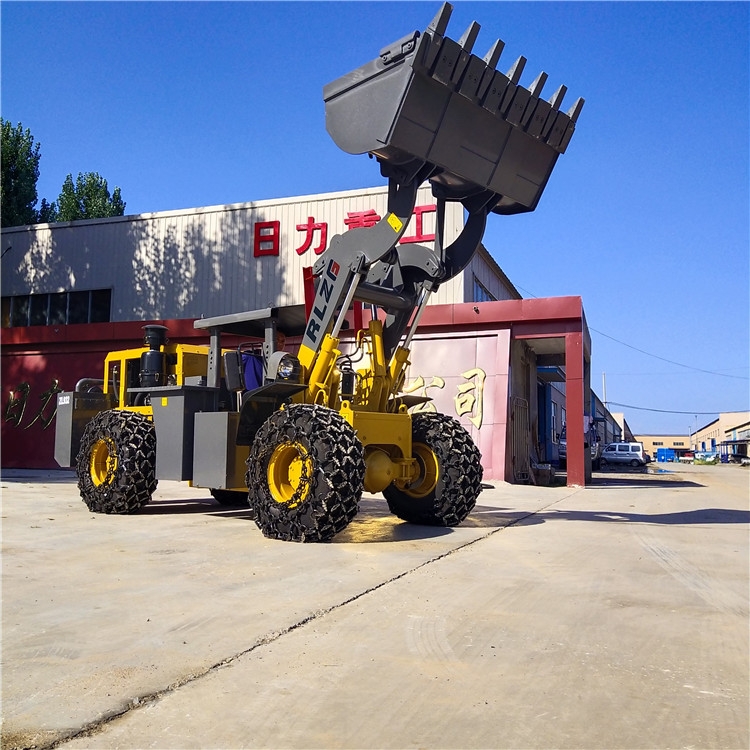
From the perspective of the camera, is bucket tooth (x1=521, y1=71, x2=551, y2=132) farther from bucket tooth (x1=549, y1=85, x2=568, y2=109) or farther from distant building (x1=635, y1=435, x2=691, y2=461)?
distant building (x1=635, y1=435, x2=691, y2=461)

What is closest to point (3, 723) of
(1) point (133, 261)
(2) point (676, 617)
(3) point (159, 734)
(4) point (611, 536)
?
(3) point (159, 734)

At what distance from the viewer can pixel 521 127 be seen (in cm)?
821

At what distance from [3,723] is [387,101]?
6289 mm

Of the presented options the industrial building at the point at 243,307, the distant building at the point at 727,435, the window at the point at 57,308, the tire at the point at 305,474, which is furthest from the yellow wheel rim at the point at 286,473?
the distant building at the point at 727,435

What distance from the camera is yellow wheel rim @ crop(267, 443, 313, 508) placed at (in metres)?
7.33

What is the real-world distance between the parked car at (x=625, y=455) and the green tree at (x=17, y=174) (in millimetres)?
35712

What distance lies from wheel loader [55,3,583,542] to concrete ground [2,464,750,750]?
873 mm

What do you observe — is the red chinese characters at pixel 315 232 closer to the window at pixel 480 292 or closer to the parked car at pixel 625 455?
the window at pixel 480 292

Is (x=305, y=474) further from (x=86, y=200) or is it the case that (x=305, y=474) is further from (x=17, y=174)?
(x=86, y=200)

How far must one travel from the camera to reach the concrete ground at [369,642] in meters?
2.94

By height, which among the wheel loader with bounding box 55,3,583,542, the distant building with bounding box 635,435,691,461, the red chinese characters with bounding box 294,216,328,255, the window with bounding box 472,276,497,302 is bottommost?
the distant building with bounding box 635,435,691,461

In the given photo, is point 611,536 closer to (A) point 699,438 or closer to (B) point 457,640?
(B) point 457,640

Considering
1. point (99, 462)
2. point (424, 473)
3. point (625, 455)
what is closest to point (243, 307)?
point (99, 462)

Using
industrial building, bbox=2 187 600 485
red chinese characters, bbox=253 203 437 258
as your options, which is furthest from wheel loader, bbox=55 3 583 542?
red chinese characters, bbox=253 203 437 258
